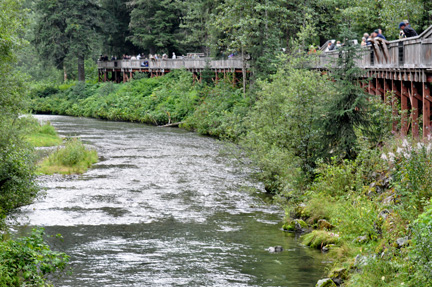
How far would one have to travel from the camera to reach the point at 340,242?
15773mm

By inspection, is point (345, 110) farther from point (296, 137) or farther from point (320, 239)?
point (320, 239)

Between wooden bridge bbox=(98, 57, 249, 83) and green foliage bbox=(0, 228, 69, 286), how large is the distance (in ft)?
104

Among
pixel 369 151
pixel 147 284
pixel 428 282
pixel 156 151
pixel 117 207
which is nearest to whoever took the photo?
pixel 428 282

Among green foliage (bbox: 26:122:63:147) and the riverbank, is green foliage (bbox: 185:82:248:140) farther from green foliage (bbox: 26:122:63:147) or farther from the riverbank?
green foliage (bbox: 26:122:63:147)

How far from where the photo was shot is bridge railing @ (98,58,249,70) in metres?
50.9

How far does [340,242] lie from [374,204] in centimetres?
141

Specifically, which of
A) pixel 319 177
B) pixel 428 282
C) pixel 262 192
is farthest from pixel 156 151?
pixel 428 282

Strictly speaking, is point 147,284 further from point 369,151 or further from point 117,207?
point 369,151

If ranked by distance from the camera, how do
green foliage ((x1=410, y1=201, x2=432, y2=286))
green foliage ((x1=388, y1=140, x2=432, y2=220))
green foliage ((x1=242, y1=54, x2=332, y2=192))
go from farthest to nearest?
green foliage ((x1=242, y1=54, x2=332, y2=192)) → green foliage ((x1=388, y1=140, x2=432, y2=220)) → green foliage ((x1=410, y1=201, x2=432, y2=286))

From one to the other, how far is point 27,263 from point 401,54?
1408 centimetres

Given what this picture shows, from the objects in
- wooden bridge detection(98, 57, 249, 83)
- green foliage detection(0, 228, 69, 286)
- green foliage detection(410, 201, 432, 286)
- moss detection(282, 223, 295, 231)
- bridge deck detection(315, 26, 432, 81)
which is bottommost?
moss detection(282, 223, 295, 231)

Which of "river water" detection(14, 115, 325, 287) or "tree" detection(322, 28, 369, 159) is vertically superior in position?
"tree" detection(322, 28, 369, 159)

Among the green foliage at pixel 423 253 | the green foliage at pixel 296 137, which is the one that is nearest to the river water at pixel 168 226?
the green foliage at pixel 296 137

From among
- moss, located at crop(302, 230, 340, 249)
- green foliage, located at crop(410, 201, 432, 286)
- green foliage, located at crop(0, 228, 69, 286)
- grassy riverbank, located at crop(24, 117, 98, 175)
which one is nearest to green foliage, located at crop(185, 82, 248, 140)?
grassy riverbank, located at crop(24, 117, 98, 175)
